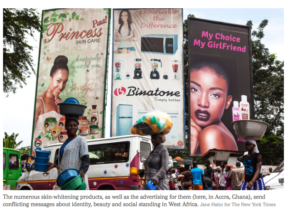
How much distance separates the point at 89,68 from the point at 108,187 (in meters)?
9.94

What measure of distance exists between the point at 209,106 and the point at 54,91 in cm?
872

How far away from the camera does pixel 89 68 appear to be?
58.8ft

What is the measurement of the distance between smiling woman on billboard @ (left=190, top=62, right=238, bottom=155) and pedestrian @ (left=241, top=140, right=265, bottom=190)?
12076mm

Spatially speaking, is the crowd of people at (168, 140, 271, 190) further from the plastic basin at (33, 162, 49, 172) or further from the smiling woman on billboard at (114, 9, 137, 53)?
the smiling woman on billboard at (114, 9, 137, 53)

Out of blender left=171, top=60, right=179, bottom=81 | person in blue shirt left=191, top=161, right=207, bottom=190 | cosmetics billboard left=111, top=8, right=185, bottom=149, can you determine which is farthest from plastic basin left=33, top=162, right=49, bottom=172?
blender left=171, top=60, right=179, bottom=81

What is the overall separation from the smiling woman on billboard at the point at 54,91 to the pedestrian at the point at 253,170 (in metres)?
14.5

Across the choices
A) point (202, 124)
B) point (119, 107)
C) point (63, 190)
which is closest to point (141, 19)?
point (119, 107)

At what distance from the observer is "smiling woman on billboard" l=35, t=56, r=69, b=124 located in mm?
17844

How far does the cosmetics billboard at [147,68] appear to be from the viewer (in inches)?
670

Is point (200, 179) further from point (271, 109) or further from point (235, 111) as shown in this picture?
point (271, 109)

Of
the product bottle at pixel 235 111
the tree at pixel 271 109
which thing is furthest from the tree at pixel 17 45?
the tree at pixel 271 109

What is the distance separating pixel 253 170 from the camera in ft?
15.6

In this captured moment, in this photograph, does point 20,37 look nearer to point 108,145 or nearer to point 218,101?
point 108,145

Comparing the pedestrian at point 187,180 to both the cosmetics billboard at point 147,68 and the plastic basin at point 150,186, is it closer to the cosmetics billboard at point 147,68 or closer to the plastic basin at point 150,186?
the plastic basin at point 150,186
